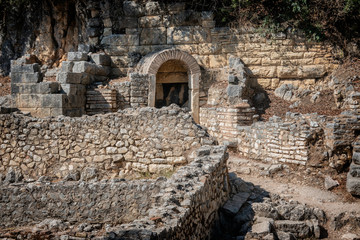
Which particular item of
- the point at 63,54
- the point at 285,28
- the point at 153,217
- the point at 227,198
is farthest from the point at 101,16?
the point at 153,217

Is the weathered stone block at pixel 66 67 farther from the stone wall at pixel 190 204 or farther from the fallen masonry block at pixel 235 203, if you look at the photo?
the fallen masonry block at pixel 235 203

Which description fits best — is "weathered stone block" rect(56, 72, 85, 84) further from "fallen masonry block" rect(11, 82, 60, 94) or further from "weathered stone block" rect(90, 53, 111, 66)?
"weathered stone block" rect(90, 53, 111, 66)

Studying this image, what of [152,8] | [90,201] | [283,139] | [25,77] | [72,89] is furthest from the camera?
[152,8]

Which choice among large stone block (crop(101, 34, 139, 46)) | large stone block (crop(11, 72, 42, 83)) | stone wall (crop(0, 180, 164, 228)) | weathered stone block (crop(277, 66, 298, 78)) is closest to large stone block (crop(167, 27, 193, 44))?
large stone block (crop(101, 34, 139, 46))

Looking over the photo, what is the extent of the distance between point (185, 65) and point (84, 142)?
7060 millimetres

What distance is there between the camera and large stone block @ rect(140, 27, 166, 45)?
13852mm

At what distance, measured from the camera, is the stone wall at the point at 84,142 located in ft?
23.2

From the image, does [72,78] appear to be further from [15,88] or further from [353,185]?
[353,185]

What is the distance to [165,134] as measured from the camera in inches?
276

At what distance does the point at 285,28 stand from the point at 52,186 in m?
10.2

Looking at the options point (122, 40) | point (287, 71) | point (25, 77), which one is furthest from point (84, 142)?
point (287, 71)

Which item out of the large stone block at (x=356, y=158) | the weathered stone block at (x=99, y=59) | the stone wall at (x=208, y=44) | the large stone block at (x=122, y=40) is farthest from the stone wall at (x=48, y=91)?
the large stone block at (x=356, y=158)

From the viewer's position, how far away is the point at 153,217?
3684mm

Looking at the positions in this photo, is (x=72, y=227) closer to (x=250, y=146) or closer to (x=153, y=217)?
(x=153, y=217)
